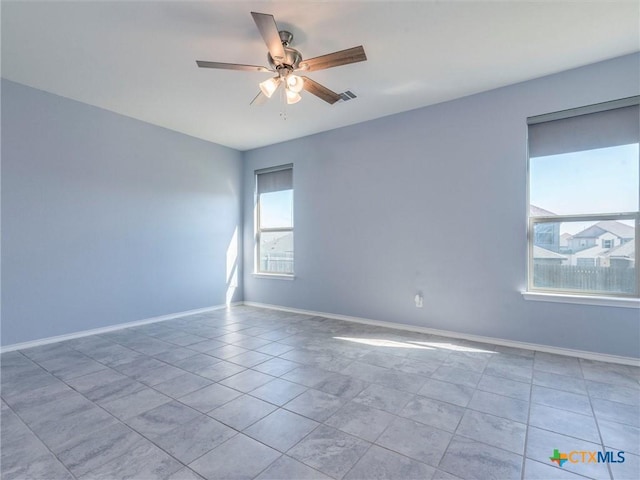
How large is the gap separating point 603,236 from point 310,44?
348 centimetres

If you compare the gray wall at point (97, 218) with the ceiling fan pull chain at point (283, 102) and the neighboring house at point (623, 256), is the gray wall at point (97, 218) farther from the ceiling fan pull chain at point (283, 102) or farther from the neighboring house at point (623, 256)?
the neighboring house at point (623, 256)

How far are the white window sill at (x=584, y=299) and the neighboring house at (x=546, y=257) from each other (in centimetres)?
35

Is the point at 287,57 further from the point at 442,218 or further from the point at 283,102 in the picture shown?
the point at 442,218

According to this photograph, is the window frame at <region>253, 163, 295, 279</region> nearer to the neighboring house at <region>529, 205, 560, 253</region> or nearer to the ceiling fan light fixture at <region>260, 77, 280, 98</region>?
the ceiling fan light fixture at <region>260, 77, 280, 98</region>

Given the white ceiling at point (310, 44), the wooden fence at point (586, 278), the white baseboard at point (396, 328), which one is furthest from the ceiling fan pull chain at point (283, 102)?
the wooden fence at point (586, 278)

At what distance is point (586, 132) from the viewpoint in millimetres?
3197

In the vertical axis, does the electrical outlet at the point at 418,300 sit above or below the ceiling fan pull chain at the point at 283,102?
below

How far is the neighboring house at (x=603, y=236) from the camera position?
305 cm

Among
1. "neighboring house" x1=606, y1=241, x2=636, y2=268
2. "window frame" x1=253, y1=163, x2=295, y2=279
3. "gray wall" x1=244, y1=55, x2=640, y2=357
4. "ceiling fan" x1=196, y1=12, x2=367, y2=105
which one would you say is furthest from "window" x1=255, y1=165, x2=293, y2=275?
"neighboring house" x1=606, y1=241, x2=636, y2=268

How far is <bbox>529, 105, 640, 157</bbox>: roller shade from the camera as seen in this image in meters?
3.02

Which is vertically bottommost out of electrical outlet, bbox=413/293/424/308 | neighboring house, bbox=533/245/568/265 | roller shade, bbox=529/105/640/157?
electrical outlet, bbox=413/293/424/308

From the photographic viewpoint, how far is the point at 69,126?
3791mm

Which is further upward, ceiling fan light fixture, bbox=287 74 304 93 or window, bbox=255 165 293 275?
ceiling fan light fixture, bbox=287 74 304 93

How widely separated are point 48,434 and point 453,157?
4.53 m
